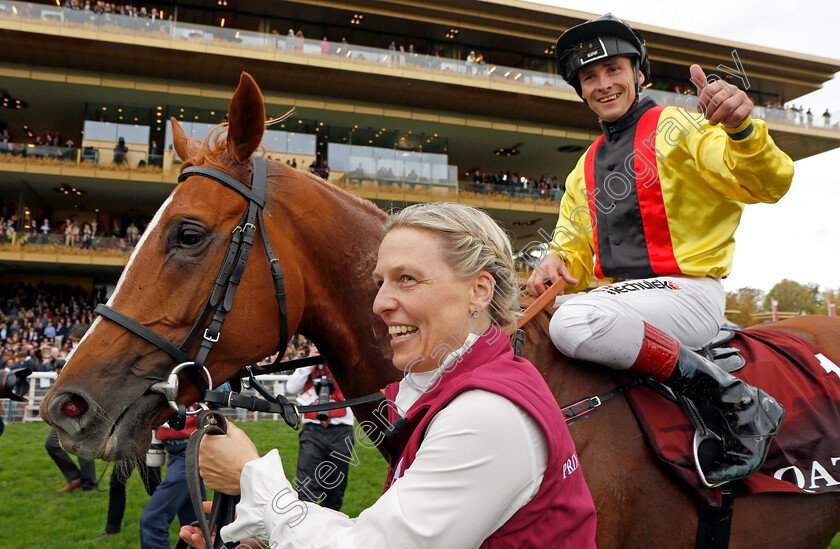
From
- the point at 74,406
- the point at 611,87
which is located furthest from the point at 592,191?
the point at 74,406

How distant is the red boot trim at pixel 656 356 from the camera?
185 cm

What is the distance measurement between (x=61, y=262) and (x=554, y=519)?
23369 mm

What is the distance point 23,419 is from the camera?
35.0 feet

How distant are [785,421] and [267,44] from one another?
2273 cm

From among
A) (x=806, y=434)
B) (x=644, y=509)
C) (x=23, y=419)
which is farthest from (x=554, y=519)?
(x=23, y=419)

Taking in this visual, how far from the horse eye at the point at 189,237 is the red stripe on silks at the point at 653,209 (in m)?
1.69

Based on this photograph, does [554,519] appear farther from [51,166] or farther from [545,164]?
[545,164]

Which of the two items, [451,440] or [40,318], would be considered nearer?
[451,440]

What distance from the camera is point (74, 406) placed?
171 centimetres

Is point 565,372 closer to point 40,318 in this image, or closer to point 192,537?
point 192,537

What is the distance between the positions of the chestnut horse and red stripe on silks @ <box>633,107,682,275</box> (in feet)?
1.87

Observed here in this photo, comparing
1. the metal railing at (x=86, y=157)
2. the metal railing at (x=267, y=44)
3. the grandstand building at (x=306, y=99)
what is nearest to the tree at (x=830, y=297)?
the grandstand building at (x=306, y=99)

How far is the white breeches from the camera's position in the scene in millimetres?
1841

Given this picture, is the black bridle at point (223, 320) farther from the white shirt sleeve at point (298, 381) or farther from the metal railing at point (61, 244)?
the metal railing at point (61, 244)
